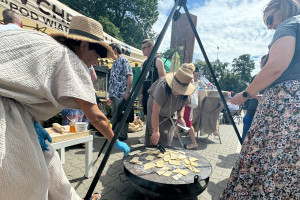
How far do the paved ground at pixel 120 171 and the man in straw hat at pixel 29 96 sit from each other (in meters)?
1.59

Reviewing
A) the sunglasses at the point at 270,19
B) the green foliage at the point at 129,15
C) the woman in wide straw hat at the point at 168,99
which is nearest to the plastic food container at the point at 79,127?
the woman in wide straw hat at the point at 168,99

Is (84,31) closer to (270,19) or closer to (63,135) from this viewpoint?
(63,135)

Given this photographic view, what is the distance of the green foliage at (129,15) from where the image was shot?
2308 cm

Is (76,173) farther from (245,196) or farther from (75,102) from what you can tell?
(245,196)

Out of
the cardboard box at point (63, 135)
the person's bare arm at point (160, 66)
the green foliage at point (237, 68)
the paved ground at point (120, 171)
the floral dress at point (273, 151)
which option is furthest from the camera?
the green foliage at point (237, 68)

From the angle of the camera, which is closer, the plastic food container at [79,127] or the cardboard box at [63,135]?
the cardboard box at [63,135]

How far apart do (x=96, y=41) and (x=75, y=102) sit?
479 millimetres

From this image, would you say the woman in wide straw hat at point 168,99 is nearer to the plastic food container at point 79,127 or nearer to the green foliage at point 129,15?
the plastic food container at point 79,127

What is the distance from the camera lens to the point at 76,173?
2.77 metres

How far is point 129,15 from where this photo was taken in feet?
86.6

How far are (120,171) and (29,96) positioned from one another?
8.22 ft

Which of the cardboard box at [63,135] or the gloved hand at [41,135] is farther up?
the gloved hand at [41,135]

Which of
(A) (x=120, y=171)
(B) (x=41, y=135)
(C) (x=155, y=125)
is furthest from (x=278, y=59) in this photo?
(A) (x=120, y=171)

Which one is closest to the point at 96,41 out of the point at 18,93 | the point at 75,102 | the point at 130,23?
the point at 75,102
